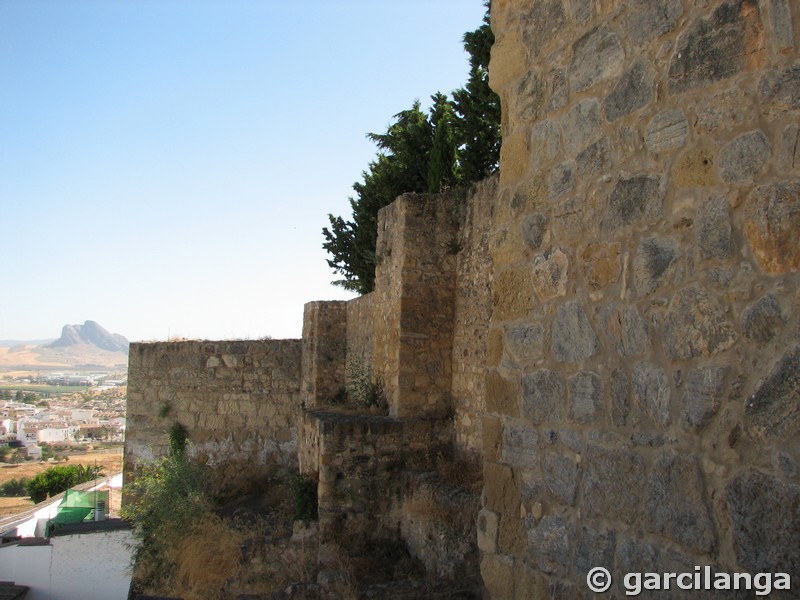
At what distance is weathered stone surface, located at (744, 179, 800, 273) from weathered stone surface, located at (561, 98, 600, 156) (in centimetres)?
77

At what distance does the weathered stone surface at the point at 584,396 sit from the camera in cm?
238

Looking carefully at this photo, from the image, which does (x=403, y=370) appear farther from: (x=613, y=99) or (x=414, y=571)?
(x=613, y=99)

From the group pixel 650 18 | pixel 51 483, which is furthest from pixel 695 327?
pixel 51 483

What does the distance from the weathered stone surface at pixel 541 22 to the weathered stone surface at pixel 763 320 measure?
146 centimetres

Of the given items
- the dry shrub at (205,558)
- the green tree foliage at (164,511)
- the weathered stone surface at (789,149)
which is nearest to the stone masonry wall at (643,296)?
the weathered stone surface at (789,149)

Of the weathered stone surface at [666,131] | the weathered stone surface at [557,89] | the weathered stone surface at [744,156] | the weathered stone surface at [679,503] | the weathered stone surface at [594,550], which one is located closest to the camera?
the weathered stone surface at [744,156]

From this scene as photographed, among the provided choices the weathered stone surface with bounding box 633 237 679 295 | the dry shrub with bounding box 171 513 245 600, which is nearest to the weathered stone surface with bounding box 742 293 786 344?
the weathered stone surface with bounding box 633 237 679 295

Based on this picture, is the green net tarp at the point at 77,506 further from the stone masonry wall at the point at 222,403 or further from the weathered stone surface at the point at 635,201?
the weathered stone surface at the point at 635,201

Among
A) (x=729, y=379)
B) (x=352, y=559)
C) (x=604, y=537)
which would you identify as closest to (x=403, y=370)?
(x=352, y=559)

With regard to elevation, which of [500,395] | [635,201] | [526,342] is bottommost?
[500,395]

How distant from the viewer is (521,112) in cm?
294

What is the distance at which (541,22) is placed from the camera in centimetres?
284

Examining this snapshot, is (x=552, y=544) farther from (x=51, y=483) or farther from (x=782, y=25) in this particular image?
(x=51, y=483)

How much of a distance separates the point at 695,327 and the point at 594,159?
78 centimetres
